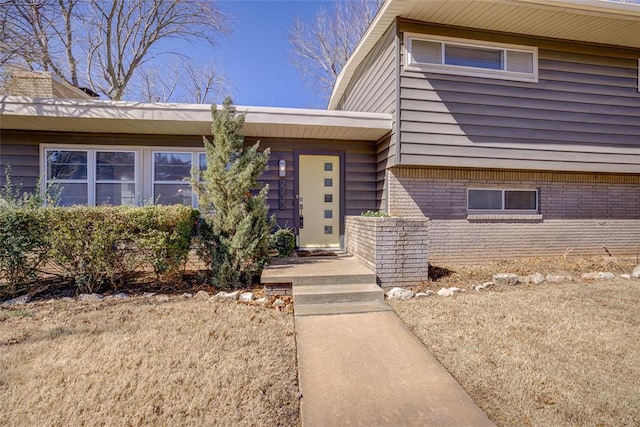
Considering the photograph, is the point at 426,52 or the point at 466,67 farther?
the point at 466,67

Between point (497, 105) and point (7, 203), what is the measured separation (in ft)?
27.3

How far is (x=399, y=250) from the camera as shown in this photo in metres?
4.69

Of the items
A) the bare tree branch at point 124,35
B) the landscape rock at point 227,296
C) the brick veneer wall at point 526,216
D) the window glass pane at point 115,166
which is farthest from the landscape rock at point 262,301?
the bare tree branch at point 124,35

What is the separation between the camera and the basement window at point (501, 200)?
6.50 meters

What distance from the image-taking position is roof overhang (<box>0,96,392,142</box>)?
5.16m

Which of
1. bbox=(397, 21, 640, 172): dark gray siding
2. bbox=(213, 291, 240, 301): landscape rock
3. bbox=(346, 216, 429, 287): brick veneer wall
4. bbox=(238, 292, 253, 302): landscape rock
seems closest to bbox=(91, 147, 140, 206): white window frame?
bbox=(213, 291, 240, 301): landscape rock

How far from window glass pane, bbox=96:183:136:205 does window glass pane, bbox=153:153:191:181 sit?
561 mm

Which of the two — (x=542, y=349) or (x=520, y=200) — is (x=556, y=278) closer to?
(x=520, y=200)

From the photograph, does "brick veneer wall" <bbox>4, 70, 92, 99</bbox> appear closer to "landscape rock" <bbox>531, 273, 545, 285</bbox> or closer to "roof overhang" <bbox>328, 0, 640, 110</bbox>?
"roof overhang" <bbox>328, 0, 640, 110</bbox>

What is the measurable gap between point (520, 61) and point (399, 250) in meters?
4.87

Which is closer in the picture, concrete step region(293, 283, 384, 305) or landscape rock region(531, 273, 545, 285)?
concrete step region(293, 283, 384, 305)

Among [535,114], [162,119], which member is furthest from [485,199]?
[162,119]

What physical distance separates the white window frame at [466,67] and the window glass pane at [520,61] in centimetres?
6

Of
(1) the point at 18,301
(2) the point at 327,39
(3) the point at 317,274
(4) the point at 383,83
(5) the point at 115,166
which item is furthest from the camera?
(2) the point at 327,39
